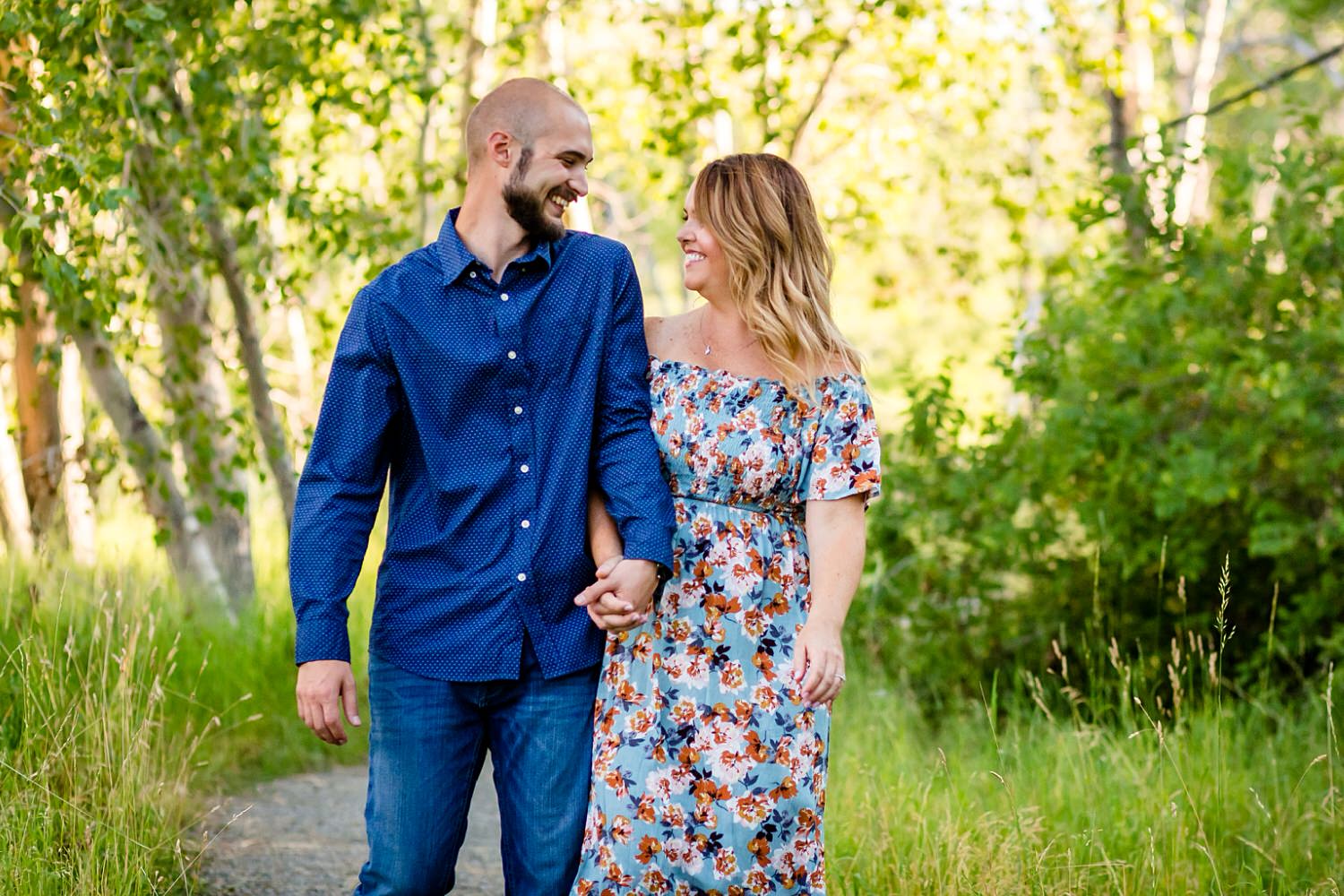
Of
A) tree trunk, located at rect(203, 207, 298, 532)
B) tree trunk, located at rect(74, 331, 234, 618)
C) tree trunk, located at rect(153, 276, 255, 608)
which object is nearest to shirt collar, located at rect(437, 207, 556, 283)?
tree trunk, located at rect(153, 276, 255, 608)

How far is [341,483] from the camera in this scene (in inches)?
106

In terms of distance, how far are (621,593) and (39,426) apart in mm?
5150

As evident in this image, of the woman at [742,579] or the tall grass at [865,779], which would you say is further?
the tall grass at [865,779]

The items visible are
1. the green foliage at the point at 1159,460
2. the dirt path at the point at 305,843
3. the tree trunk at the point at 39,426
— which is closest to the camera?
the dirt path at the point at 305,843

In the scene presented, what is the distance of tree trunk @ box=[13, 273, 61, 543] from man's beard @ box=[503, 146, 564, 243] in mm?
3847

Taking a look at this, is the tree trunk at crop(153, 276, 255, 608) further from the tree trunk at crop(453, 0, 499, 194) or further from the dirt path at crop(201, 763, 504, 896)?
the tree trunk at crop(453, 0, 499, 194)

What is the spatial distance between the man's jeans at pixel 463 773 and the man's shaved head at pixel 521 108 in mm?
1020

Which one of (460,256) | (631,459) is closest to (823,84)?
(460,256)

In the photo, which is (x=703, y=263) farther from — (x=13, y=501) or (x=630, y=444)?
(x=13, y=501)

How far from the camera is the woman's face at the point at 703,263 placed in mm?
2865

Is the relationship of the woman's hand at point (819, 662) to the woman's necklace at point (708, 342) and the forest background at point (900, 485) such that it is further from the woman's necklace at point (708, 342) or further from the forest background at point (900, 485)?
the forest background at point (900, 485)

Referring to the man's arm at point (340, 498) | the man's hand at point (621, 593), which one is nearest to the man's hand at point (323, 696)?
the man's arm at point (340, 498)

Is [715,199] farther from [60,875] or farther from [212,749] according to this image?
[212,749]

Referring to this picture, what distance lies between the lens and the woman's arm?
8.56ft
